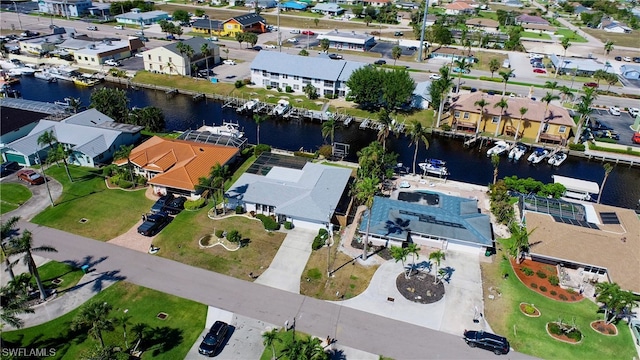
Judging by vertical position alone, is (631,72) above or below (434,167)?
above

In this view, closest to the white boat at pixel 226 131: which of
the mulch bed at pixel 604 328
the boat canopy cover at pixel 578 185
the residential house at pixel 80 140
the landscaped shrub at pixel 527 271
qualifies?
the residential house at pixel 80 140

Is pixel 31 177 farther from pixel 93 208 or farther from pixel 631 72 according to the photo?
pixel 631 72

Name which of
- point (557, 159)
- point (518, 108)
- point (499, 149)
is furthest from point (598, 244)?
point (518, 108)

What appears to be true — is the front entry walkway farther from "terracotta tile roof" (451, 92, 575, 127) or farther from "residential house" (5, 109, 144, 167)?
"terracotta tile roof" (451, 92, 575, 127)

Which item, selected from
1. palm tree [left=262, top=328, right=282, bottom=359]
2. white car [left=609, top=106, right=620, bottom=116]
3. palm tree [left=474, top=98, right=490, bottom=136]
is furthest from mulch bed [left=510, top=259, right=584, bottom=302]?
white car [left=609, top=106, right=620, bottom=116]

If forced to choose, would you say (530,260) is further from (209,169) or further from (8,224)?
(8,224)

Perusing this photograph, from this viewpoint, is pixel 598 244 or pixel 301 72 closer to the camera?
pixel 598 244

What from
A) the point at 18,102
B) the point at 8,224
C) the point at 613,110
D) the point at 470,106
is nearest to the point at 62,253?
the point at 8,224
